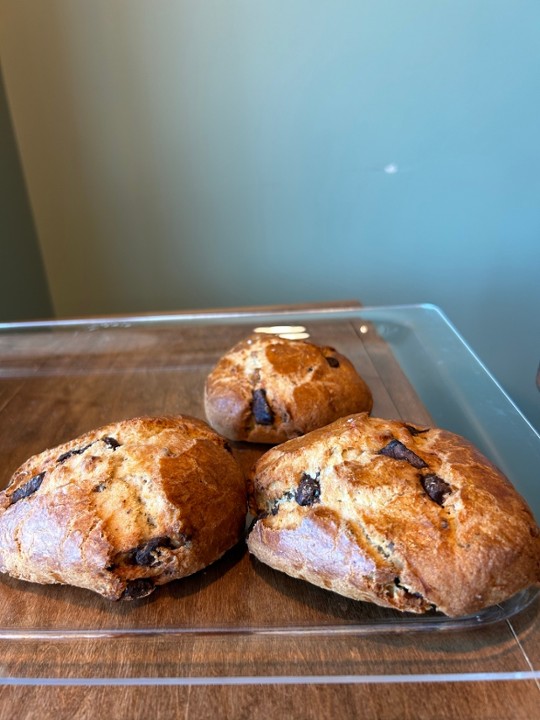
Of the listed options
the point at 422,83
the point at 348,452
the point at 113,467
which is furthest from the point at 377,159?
the point at 113,467

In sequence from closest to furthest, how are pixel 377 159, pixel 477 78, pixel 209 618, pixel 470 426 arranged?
pixel 209 618, pixel 470 426, pixel 477 78, pixel 377 159

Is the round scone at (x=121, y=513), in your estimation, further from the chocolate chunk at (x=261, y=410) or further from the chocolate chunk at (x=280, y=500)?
the chocolate chunk at (x=261, y=410)

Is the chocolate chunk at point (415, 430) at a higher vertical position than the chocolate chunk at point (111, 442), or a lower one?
higher

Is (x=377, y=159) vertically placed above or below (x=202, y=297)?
above

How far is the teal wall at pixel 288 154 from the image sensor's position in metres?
2.09

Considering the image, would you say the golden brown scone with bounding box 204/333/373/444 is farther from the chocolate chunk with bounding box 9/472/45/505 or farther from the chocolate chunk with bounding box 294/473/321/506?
the chocolate chunk with bounding box 9/472/45/505

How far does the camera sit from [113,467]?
1.02 m

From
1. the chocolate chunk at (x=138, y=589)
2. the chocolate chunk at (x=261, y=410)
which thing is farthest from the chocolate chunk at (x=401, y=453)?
the chocolate chunk at (x=138, y=589)

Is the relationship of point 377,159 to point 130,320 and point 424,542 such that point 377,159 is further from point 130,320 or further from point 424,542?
point 424,542

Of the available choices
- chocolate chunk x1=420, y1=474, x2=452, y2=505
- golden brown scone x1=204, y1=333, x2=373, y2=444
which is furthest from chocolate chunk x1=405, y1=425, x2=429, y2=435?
golden brown scone x1=204, y1=333, x2=373, y2=444

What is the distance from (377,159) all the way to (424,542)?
188cm

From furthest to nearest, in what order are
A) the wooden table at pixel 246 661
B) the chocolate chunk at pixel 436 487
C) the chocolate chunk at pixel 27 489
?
the chocolate chunk at pixel 27 489
the chocolate chunk at pixel 436 487
the wooden table at pixel 246 661

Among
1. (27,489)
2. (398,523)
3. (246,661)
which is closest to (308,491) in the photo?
(398,523)

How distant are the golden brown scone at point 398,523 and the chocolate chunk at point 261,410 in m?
0.26
